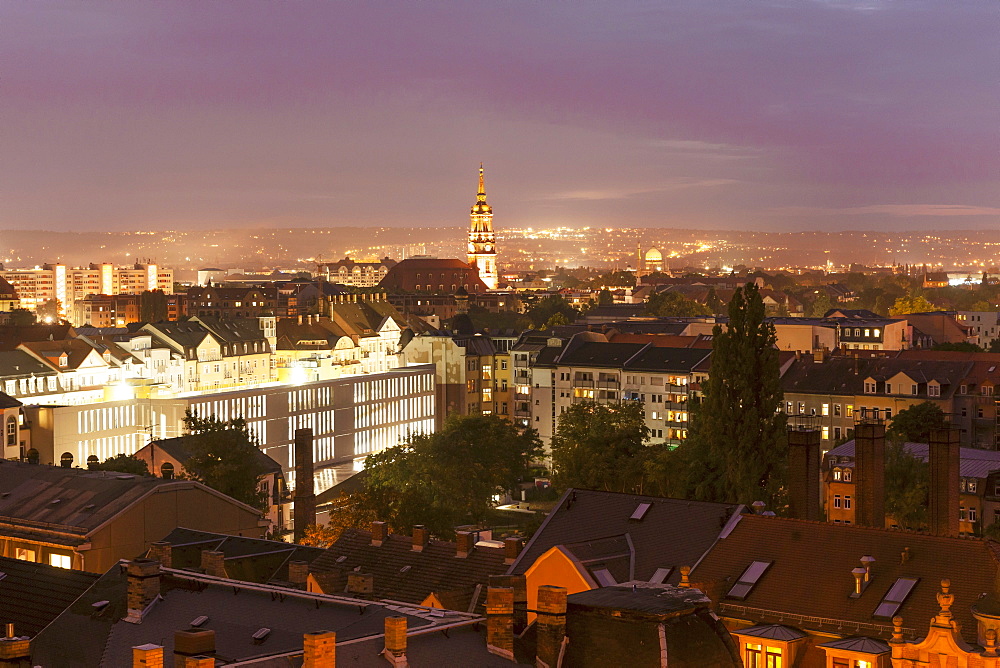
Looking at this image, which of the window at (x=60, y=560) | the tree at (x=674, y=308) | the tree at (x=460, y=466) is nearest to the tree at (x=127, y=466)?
the tree at (x=460, y=466)

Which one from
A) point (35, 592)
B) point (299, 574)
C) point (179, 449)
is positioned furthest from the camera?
point (179, 449)

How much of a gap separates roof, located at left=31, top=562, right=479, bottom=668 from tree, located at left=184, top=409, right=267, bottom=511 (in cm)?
3413

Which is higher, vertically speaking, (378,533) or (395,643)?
(395,643)

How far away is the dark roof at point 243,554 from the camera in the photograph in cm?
3653

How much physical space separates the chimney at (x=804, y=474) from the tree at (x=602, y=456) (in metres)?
25.0

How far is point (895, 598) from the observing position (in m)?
29.4

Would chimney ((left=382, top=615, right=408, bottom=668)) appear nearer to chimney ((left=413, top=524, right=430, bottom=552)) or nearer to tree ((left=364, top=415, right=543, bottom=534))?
chimney ((left=413, top=524, right=430, bottom=552))

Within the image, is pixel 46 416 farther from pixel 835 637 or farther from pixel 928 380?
pixel 835 637

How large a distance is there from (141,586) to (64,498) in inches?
761

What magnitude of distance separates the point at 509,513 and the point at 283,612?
56.3 m

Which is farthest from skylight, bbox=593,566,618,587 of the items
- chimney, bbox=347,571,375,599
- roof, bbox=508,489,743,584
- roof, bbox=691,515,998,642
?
chimney, bbox=347,571,375,599

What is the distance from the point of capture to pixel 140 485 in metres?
43.4

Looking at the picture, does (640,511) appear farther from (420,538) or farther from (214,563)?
(214,563)

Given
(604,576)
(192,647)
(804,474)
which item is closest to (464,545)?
(604,576)
